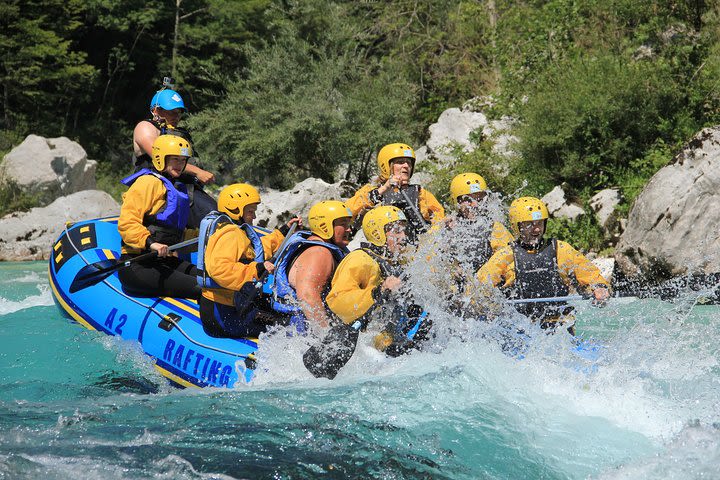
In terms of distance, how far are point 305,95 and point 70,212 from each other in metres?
4.74

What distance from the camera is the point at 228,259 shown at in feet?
18.7

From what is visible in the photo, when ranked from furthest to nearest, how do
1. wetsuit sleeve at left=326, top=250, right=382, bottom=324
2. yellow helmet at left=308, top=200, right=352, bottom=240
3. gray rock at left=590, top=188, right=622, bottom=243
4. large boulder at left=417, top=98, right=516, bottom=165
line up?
large boulder at left=417, top=98, right=516, bottom=165 → gray rock at left=590, top=188, right=622, bottom=243 → yellow helmet at left=308, top=200, right=352, bottom=240 → wetsuit sleeve at left=326, top=250, right=382, bottom=324

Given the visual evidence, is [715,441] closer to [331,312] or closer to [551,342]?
[551,342]

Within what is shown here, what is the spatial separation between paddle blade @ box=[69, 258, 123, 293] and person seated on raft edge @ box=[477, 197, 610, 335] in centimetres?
306

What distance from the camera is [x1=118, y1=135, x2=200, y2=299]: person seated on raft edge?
21.0 feet

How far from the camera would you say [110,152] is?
21078 mm

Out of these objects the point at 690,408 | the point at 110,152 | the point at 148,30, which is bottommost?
the point at 110,152

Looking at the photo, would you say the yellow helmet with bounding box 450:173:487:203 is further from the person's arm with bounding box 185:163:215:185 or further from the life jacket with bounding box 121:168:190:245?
the life jacket with bounding box 121:168:190:245

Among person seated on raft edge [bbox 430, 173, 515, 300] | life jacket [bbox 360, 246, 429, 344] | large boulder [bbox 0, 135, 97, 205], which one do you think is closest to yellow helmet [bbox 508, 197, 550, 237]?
person seated on raft edge [bbox 430, 173, 515, 300]

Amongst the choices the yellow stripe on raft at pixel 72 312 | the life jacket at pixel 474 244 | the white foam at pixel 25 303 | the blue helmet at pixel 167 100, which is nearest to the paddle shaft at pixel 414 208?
the life jacket at pixel 474 244

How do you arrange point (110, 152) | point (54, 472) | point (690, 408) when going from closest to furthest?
point (54, 472) → point (690, 408) → point (110, 152)

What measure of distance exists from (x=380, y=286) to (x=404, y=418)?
0.94m

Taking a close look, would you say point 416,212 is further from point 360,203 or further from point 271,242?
point 271,242

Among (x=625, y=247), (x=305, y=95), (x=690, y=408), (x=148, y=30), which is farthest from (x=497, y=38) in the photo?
(x=690, y=408)
